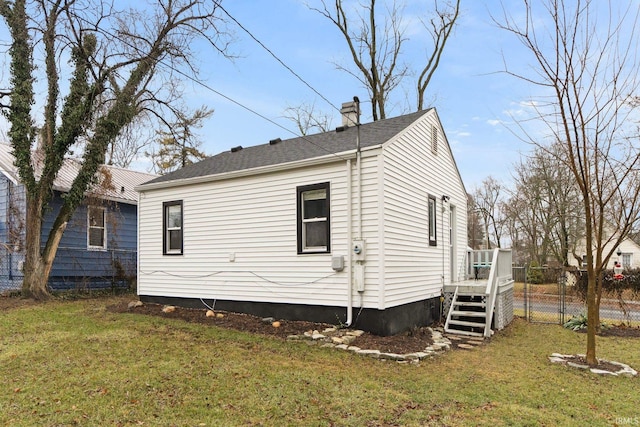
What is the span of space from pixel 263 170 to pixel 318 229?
5.96 feet

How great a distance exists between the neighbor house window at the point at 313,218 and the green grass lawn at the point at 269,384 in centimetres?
205

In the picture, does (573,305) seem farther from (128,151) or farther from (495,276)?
(128,151)

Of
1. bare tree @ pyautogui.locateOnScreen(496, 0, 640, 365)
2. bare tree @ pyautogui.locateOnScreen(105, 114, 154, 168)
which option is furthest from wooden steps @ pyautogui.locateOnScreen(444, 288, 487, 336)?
bare tree @ pyautogui.locateOnScreen(105, 114, 154, 168)

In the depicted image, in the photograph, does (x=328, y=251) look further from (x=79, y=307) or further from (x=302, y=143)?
(x=79, y=307)

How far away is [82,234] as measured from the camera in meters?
14.2

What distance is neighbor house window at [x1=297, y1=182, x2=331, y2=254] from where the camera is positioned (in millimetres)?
8281

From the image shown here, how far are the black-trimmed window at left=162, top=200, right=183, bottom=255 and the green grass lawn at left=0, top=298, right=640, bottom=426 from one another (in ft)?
10.4

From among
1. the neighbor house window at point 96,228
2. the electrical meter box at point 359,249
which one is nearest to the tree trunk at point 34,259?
the neighbor house window at point 96,228

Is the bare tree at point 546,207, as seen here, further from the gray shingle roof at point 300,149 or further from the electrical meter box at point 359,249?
the electrical meter box at point 359,249

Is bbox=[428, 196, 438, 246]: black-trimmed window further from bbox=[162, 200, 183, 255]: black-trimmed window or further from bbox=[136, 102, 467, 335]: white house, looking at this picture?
bbox=[162, 200, 183, 255]: black-trimmed window

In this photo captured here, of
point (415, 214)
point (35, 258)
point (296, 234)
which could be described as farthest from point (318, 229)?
point (35, 258)

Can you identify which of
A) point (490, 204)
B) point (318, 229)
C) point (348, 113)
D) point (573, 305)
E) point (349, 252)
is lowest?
point (573, 305)

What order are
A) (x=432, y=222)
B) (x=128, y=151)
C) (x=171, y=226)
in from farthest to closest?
(x=128, y=151), (x=171, y=226), (x=432, y=222)

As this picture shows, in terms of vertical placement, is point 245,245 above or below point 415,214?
below
